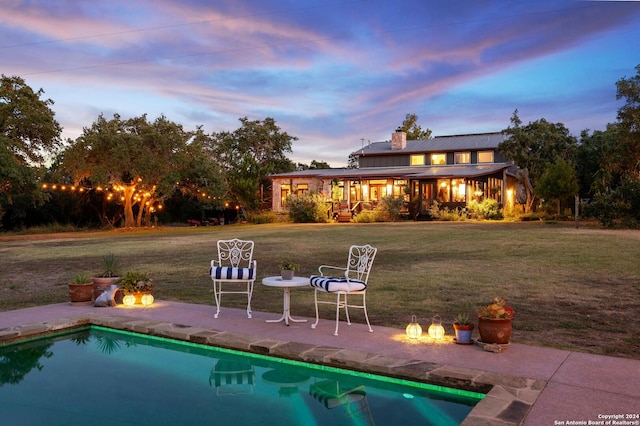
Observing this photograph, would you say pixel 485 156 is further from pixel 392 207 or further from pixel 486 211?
pixel 392 207

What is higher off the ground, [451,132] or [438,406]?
[451,132]

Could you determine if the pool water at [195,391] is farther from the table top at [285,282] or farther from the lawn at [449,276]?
the lawn at [449,276]

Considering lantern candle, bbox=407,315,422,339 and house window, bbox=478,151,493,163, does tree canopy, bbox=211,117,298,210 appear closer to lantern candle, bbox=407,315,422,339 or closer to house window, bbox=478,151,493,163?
house window, bbox=478,151,493,163

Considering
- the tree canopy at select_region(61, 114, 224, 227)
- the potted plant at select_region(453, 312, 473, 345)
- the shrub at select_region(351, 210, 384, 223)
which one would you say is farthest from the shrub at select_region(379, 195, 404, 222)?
the potted plant at select_region(453, 312, 473, 345)

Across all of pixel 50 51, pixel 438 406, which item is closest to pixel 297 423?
pixel 438 406

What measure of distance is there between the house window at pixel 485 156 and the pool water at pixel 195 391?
113 feet

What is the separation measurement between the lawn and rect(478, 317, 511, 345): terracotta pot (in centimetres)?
82

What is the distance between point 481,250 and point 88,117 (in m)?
24.6

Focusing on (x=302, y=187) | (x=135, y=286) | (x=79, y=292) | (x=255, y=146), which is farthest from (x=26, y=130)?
(x=255, y=146)

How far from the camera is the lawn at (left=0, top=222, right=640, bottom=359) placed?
668 centimetres

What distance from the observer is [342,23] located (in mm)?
17766

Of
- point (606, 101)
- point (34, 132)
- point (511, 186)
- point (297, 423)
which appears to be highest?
point (606, 101)

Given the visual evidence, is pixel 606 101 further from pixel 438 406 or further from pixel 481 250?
pixel 438 406

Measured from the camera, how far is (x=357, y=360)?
4766mm
